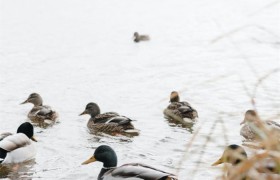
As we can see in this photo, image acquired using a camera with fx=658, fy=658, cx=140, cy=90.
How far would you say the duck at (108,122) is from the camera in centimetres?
1038

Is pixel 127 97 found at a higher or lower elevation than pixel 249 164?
lower

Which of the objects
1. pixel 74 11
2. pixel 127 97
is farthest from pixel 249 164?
pixel 74 11

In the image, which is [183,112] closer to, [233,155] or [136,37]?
[233,155]

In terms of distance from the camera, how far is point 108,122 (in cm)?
1076

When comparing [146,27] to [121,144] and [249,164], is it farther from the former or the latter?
[249,164]

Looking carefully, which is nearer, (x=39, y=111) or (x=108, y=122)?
(x=108, y=122)

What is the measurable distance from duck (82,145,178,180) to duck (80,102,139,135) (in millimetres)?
2340

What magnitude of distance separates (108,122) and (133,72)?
159 inches

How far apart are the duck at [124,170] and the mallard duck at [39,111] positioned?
3128 millimetres

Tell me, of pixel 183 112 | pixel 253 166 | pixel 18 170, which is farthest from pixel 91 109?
pixel 253 166

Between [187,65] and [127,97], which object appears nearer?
[127,97]

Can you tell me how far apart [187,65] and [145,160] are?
275 inches

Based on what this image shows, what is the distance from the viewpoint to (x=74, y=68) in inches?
591

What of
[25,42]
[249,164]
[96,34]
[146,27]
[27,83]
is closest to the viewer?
[249,164]
